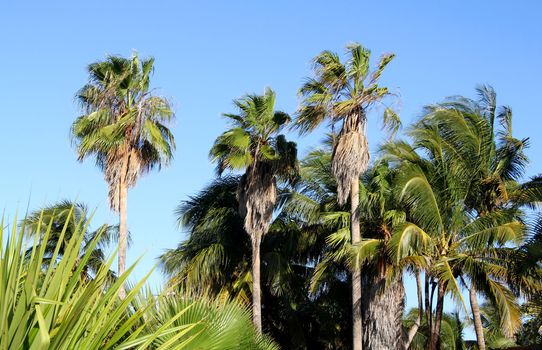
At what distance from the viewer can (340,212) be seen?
25391 mm

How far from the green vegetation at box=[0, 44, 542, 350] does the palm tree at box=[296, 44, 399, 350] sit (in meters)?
0.04

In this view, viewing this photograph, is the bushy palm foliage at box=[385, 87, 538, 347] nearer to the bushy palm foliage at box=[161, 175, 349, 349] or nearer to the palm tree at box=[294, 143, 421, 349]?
the palm tree at box=[294, 143, 421, 349]

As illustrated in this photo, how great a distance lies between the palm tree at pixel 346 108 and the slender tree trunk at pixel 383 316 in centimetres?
253

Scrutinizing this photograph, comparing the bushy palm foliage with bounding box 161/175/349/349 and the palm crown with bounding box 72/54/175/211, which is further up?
the palm crown with bounding box 72/54/175/211

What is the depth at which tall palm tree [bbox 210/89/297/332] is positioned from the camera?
2561 cm

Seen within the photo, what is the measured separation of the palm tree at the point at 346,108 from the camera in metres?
24.0

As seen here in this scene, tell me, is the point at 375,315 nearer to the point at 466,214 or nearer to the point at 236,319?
the point at 466,214

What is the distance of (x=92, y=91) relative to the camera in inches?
1046

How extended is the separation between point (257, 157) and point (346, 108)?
3238mm

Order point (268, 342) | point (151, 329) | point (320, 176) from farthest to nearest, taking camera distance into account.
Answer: point (320, 176)
point (268, 342)
point (151, 329)

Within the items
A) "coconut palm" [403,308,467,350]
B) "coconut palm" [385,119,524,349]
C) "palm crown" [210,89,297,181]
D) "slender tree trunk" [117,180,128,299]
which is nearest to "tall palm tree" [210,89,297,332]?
"palm crown" [210,89,297,181]

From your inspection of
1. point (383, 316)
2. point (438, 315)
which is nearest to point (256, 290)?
point (383, 316)

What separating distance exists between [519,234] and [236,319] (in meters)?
9.54

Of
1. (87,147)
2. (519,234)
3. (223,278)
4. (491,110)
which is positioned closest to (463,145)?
(491,110)
